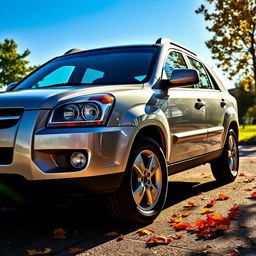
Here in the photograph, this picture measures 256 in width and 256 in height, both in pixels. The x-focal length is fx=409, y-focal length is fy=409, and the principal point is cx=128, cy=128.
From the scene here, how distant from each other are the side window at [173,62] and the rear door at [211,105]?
348mm

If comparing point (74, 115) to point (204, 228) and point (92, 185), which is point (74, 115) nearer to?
point (92, 185)

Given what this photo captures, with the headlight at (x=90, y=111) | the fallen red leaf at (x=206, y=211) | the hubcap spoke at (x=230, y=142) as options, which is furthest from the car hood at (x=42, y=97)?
the hubcap spoke at (x=230, y=142)

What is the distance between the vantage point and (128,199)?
11.2ft

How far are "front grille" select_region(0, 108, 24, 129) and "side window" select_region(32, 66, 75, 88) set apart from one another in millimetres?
1295

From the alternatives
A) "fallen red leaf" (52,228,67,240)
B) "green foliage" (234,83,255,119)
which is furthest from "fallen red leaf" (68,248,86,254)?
"green foliage" (234,83,255,119)

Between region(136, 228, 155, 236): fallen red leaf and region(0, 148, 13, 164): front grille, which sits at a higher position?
region(0, 148, 13, 164): front grille

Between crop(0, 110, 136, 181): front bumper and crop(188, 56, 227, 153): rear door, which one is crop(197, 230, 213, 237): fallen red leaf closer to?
crop(0, 110, 136, 181): front bumper

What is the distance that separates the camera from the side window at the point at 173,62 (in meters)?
4.51

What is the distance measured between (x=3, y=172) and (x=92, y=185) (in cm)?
68

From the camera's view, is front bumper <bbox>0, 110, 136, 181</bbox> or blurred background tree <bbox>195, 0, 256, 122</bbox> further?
blurred background tree <bbox>195, 0, 256, 122</bbox>

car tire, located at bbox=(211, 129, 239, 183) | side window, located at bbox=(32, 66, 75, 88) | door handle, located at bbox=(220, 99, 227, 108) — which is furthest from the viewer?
car tire, located at bbox=(211, 129, 239, 183)

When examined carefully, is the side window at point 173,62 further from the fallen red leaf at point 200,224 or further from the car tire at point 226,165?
the fallen red leaf at point 200,224

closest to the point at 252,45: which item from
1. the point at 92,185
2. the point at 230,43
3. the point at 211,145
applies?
the point at 230,43

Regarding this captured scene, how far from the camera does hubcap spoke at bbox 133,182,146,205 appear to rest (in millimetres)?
3570
